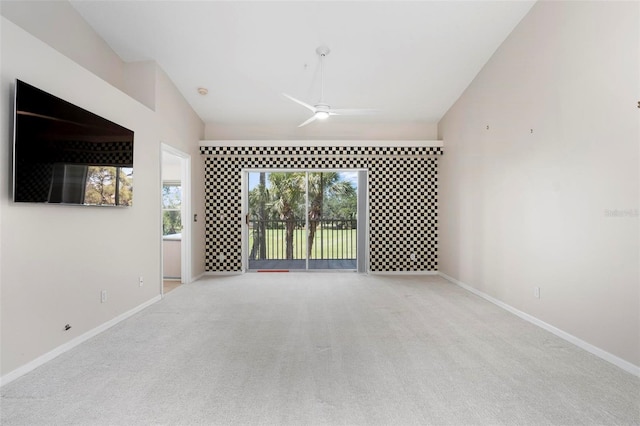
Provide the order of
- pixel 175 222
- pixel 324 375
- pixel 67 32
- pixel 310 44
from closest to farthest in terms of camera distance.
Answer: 1. pixel 324 375
2. pixel 67 32
3. pixel 310 44
4. pixel 175 222

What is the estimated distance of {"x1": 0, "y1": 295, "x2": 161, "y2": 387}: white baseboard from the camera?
85.4 inches

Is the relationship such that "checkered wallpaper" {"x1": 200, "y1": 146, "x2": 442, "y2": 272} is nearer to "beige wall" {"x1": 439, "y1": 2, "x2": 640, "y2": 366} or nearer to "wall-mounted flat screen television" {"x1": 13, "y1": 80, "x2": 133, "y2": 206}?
"beige wall" {"x1": 439, "y1": 2, "x2": 640, "y2": 366}

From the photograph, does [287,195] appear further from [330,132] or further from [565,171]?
[565,171]

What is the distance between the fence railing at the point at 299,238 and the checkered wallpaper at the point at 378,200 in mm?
464

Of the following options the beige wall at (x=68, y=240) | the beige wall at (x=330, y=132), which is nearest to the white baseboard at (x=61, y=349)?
the beige wall at (x=68, y=240)

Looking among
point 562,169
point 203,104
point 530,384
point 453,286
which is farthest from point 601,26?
point 203,104

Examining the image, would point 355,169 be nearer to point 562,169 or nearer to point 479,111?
point 479,111

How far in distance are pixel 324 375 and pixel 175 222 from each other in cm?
482

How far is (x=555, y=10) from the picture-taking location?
2.96 meters

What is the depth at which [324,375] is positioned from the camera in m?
2.21

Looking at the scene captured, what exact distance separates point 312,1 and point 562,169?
2.92m

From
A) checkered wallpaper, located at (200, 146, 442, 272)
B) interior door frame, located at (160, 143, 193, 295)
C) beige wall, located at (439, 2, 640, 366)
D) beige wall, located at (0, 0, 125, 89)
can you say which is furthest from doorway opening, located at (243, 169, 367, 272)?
beige wall, located at (0, 0, 125, 89)

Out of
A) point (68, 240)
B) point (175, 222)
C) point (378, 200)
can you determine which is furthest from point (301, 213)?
point (68, 240)

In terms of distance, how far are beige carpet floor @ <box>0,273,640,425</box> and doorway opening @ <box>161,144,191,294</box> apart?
1.64 m
